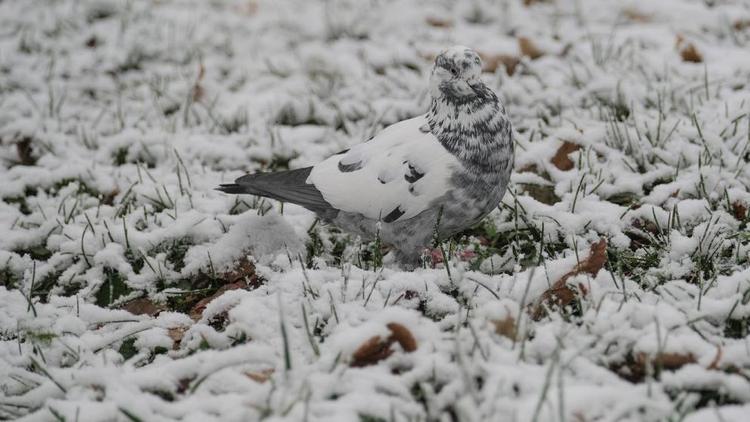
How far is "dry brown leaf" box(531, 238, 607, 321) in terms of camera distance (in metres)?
2.02

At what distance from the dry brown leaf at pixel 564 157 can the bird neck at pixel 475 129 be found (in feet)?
2.25

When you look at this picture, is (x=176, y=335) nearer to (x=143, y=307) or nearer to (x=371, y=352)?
(x=143, y=307)

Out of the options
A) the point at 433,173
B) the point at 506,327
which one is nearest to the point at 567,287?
the point at 506,327

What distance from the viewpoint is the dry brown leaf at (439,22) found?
16.1ft

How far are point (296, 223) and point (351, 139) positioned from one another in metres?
0.83

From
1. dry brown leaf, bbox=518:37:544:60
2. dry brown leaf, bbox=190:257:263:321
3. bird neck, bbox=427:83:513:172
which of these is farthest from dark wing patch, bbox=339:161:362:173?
dry brown leaf, bbox=518:37:544:60

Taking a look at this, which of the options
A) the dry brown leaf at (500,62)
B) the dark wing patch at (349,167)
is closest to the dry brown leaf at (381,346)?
the dark wing patch at (349,167)

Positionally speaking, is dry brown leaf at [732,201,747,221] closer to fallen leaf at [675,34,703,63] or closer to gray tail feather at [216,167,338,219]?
gray tail feather at [216,167,338,219]

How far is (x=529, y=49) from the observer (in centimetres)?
421

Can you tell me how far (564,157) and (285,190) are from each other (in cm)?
124

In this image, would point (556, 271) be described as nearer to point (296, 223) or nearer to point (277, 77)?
point (296, 223)

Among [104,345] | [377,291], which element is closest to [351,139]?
[377,291]

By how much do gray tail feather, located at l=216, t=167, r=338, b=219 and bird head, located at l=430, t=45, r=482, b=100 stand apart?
58cm

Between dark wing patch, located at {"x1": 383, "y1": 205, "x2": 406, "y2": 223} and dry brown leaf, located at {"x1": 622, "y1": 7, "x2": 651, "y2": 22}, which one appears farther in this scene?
dry brown leaf, located at {"x1": 622, "y1": 7, "x2": 651, "y2": 22}
